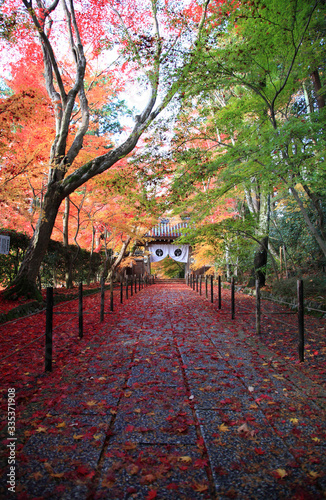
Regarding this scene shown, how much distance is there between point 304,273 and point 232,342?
871 cm

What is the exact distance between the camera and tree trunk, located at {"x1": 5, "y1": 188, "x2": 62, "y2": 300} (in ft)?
27.5

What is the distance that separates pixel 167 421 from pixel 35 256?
734 centimetres

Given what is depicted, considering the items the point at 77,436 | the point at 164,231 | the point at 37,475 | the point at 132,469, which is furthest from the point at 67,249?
the point at 164,231

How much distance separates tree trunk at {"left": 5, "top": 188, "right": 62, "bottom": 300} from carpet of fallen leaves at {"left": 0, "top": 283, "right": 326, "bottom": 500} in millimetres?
Result: 3429

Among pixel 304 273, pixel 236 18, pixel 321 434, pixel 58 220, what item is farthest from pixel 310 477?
pixel 58 220

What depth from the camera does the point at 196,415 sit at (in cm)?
271

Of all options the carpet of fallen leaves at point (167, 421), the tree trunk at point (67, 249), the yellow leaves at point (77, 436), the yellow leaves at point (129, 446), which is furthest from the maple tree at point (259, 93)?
the tree trunk at point (67, 249)

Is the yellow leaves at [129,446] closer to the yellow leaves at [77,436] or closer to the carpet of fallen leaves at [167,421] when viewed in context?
the carpet of fallen leaves at [167,421]

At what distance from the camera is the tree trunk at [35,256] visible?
8.39 m

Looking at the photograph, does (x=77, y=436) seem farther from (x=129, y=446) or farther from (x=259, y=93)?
(x=259, y=93)

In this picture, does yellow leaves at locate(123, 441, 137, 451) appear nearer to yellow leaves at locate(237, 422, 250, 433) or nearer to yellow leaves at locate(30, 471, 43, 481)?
yellow leaves at locate(30, 471, 43, 481)

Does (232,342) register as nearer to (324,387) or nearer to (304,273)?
(324,387)

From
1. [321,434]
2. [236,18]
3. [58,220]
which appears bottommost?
[321,434]

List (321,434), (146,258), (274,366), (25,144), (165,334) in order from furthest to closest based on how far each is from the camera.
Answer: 1. (146,258)
2. (25,144)
3. (165,334)
4. (274,366)
5. (321,434)
